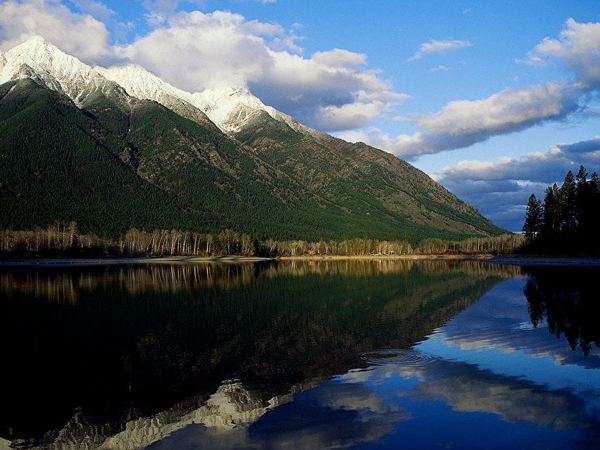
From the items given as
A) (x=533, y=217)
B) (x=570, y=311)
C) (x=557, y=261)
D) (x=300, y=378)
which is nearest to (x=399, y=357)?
(x=300, y=378)

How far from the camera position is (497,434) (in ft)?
47.2

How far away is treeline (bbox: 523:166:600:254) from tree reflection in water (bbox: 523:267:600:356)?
216 feet

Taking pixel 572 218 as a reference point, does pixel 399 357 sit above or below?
below

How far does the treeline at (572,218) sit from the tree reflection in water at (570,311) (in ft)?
216

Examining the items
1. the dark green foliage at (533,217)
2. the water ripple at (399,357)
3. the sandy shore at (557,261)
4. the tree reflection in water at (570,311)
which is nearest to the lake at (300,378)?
the water ripple at (399,357)

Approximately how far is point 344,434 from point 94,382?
11472 mm

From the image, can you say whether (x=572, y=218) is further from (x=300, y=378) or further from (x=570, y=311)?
(x=300, y=378)

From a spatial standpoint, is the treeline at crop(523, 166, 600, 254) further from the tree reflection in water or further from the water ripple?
the water ripple

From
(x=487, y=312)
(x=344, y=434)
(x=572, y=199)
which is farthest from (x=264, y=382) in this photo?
(x=572, y=199)

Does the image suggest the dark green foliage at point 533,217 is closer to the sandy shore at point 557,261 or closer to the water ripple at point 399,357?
the sandy shore at point 557,261

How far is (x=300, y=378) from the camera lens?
68.1 ft

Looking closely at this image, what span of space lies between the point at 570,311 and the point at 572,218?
10670cm

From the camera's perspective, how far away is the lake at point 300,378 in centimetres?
1477

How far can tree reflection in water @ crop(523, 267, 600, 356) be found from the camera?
2875 centimetres
